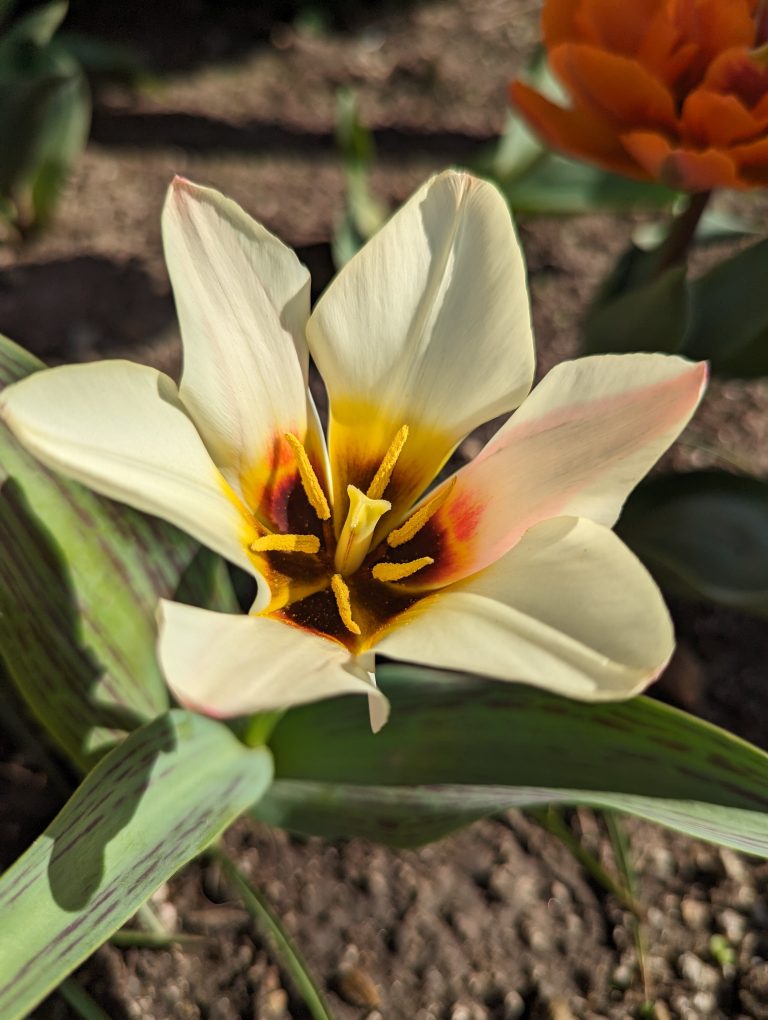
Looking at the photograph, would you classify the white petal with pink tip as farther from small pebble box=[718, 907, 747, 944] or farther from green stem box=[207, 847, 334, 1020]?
small pebble box=[718, 907, 747, 944]

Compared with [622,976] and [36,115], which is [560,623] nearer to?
[622,976]

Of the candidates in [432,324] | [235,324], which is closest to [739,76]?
[432,324]

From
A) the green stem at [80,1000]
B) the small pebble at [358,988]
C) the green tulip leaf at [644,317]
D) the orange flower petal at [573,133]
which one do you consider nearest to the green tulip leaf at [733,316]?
the green tulip leaf at [644,317]

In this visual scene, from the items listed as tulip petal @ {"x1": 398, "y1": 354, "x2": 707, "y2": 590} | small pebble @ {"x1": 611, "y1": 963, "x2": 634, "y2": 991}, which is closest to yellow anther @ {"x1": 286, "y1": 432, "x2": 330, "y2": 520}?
tulip petal @ {"x1": 398, "y1": 354, "x2": 707, "y2": 590}

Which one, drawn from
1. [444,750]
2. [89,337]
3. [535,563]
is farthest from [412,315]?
[89,337]

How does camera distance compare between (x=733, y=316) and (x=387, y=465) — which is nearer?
(x=387, y=465)

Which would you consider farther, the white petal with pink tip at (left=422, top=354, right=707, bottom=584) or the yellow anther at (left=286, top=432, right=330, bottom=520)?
the yellow anther at (left=286, top=432, right=330, bottom=520)
